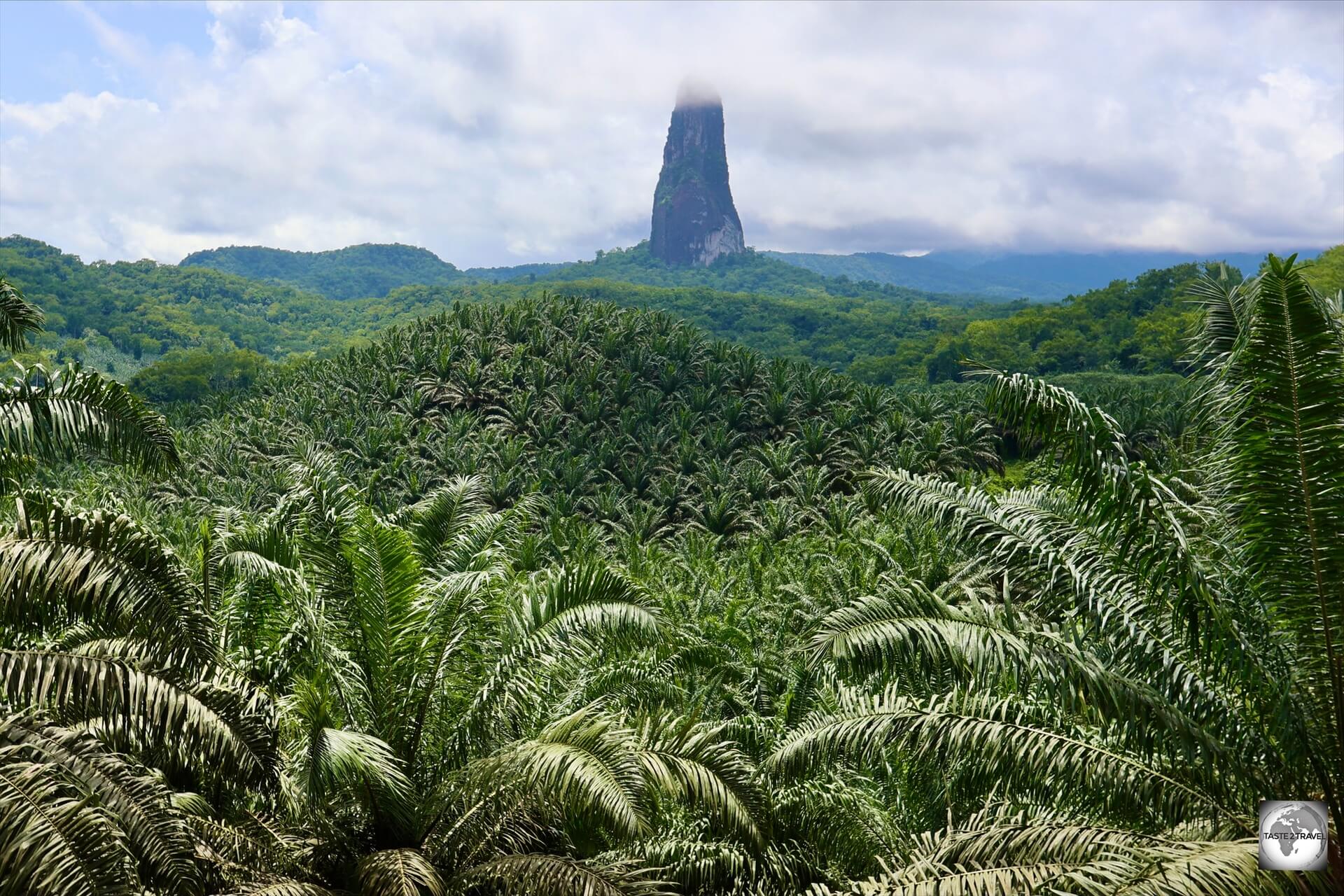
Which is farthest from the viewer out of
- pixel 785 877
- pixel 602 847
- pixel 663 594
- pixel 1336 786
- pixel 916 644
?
pixel 663 594

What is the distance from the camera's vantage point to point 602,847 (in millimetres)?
8539

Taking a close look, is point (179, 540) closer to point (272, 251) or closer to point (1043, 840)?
point (1043, 840)

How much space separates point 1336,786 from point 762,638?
12.0m

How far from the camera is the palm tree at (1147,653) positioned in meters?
5.29

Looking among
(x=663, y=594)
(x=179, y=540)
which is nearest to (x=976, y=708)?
(x=663, y=594)

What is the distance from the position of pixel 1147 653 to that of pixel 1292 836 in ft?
4.51

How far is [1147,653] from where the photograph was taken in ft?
20.7

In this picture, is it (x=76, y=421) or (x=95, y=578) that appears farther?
(x=76, y=421)

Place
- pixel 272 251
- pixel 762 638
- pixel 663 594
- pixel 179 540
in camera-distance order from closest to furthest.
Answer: pixel 762 638 → pixel 663 594 → pixel 179 540 → pixel 272 251

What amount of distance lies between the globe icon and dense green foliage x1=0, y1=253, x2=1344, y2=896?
3.6 inches

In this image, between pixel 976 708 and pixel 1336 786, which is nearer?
pixel 1336 786

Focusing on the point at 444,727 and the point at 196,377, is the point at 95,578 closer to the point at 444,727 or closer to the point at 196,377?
the point at 444,727

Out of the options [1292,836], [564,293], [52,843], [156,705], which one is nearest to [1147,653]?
[1292,836]

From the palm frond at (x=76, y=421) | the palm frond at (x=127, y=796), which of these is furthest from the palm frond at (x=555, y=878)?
the palm frond at (x=76, y=421)
